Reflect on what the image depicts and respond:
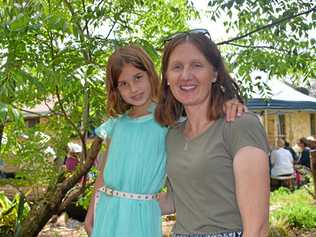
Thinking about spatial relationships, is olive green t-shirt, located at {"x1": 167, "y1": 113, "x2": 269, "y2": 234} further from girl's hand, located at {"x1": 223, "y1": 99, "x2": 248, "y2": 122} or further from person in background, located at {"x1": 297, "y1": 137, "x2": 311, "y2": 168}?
person in background, located at {"x1": 297, "y1": 137, "x2": 311, "y2": 168}

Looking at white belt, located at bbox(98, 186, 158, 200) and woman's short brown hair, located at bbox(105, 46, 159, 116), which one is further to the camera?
woman's short brown hair, located at bbox(105, 46, 159, 116)

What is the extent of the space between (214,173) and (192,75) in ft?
1.17

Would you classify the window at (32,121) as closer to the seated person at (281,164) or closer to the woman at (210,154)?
the woman at (210,154)

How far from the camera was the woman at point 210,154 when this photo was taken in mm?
1570

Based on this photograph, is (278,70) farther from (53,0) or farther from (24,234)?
(24,234)

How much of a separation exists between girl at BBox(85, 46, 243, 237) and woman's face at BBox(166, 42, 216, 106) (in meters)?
0.44

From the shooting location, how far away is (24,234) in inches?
179

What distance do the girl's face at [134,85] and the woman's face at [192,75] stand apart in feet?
1.65

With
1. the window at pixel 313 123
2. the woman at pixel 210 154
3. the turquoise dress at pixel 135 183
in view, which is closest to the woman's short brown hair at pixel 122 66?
the turquoise dress at pixel 135 183

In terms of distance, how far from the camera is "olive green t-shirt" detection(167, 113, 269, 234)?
1.63 metres

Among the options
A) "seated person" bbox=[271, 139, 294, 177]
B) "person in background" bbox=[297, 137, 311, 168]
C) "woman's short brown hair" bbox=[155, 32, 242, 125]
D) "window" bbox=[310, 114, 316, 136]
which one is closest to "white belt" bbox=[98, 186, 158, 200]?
"woman's short brown hair" bbox=[155, 32, 242, 125]

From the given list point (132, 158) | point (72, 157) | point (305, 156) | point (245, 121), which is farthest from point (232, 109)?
point (305, 156)

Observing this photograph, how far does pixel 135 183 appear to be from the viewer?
86.8 inches

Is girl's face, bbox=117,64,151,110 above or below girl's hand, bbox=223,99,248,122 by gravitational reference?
above
